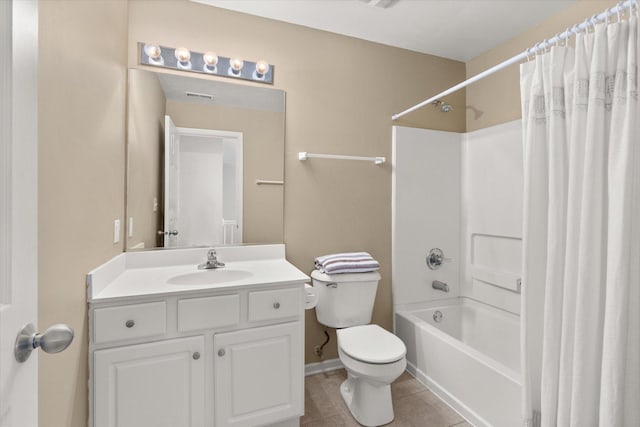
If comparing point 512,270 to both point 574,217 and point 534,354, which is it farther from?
point 574,217

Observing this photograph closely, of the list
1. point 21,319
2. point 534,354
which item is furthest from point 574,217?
point 21,319

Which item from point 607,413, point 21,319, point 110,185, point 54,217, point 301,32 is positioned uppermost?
point 301,32

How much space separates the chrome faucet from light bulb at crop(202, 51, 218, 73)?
1159mm

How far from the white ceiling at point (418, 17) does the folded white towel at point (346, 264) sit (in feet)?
5.40

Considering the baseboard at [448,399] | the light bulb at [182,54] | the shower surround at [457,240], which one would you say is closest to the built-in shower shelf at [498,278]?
the shower surround at [457,240]

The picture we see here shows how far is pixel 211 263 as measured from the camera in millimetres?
1857

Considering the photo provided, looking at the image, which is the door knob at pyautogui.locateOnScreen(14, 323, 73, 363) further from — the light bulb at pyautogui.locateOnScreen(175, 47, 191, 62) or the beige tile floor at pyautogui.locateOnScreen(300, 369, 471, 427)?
the light bulb at pyautogui.locateOnScreen(175, 47, 191, 62)

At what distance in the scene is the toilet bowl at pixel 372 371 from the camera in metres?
1.66

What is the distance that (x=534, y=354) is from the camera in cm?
127

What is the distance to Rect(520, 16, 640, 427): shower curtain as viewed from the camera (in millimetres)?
991

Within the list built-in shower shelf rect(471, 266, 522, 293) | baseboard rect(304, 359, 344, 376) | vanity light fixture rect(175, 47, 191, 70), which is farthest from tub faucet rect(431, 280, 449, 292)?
vanity light fixture rect(175, 47, 191, 70)

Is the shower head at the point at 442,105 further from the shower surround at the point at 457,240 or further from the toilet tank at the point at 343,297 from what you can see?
the toilet tank at the point at 343,297

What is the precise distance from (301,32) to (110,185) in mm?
1622

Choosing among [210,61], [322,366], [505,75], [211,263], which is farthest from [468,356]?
[210,61]
